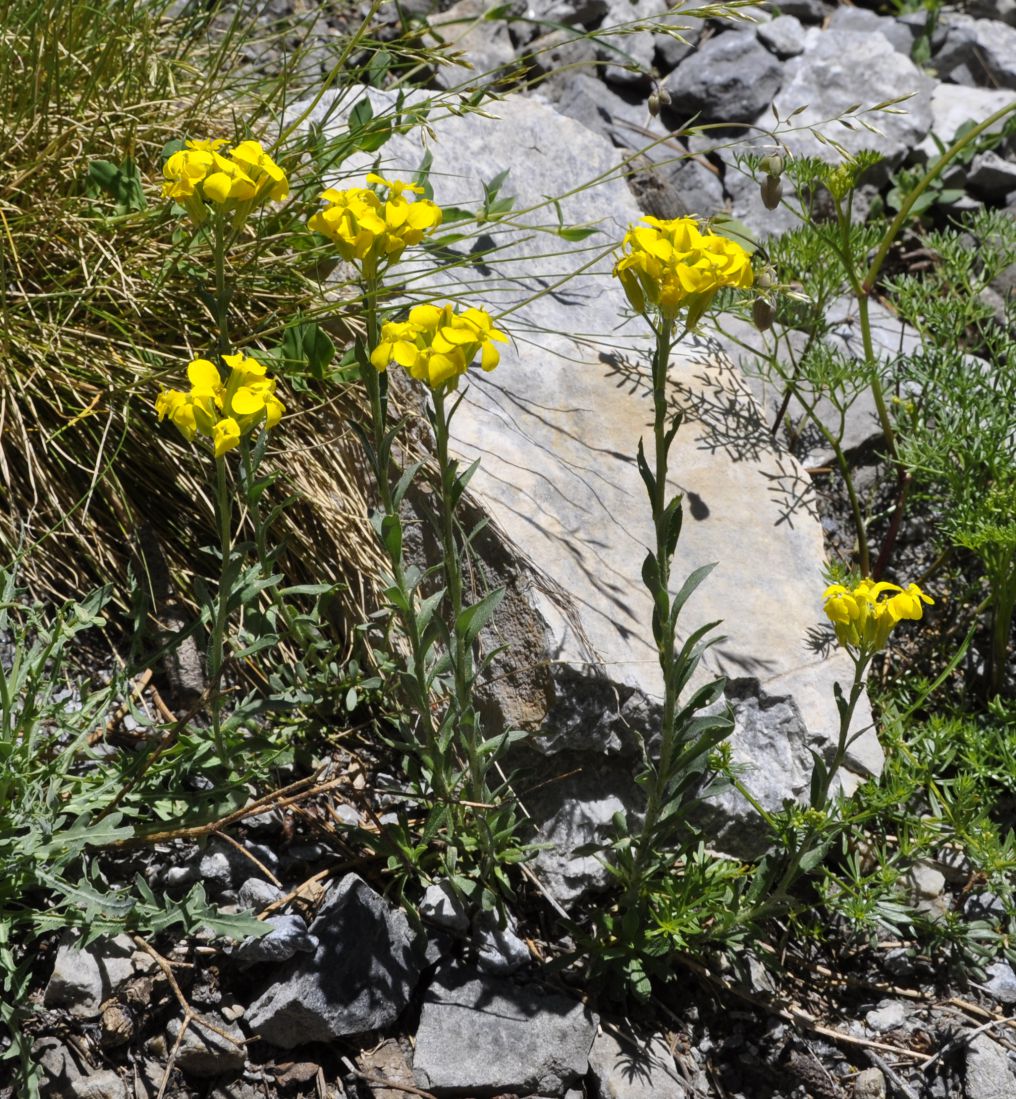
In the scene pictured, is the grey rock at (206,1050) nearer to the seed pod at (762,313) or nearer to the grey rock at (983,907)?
the grey rock at (983,907)

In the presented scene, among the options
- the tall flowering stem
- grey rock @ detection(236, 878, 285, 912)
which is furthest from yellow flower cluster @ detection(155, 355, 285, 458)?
grey rock @ detection(236, 878, 285, 912)

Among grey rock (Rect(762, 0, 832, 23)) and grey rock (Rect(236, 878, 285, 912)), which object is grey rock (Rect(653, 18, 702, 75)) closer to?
grey rock (Rect(762, 0, 832, 23))

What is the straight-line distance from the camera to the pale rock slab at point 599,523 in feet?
7.89

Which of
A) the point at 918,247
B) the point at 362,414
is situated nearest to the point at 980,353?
the point at 918,247

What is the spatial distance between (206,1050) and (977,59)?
451cm

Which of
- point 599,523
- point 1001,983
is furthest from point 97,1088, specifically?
Result: point 1001,983

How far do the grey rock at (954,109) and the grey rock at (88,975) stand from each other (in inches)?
142

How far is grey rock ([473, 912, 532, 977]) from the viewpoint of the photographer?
2.28 meters

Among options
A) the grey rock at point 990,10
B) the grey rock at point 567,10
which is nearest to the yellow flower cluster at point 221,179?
the grey rock at point 567,10

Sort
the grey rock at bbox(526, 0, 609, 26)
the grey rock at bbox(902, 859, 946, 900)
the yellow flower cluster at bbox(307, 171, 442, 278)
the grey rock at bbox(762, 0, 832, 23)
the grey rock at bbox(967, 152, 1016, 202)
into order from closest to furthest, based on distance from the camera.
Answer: the yellow flower cluster at bbox(307, 171, 442, 278) → the grey rock at bbox(902, 859, 946, 900) → the grey rock at bbox(967, 152, 1016, 202) → the grey rock at bbox(526, 0, 609, 26) → the grey rock at bbox(762, 0, 832, 23)

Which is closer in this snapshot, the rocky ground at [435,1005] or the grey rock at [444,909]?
the rocky ground at [435,1005]

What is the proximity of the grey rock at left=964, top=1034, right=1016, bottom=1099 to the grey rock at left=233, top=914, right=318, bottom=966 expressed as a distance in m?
1.27

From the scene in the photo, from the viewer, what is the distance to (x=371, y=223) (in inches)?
68.0

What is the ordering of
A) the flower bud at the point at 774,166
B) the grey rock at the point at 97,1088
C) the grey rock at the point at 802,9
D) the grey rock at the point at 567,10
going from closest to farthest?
the grey rock at the point at 97,1088
the flower bud at the point at 774,166
the grey rock at the point at 567,10
the grey rock at the point at 802,9
